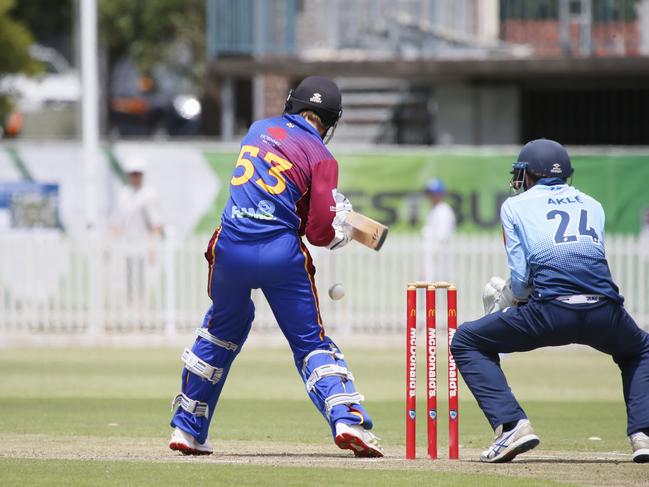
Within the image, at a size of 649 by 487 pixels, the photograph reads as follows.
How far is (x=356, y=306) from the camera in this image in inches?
731

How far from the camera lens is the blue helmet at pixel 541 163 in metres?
8.47

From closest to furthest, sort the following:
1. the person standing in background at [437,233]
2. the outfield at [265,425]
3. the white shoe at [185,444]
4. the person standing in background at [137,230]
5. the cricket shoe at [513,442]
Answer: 1. the outfield at [265,425]
2. the cricket shoe at [513,442]
3. the white shoe at [185,444]
4. the person standing in background at [437,233]
5. the person standing in background at [137,230]

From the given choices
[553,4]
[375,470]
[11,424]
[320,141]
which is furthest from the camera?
[553,4]

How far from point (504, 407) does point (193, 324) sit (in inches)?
417

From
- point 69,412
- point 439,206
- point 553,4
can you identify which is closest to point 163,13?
point 553,4

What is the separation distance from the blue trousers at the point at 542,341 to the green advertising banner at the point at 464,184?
38.6 feet

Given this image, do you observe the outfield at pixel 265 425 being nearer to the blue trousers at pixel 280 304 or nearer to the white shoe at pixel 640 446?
the white shoe at pixel 640 446

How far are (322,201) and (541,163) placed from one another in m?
1.33

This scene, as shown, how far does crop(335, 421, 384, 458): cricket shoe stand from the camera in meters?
8.20

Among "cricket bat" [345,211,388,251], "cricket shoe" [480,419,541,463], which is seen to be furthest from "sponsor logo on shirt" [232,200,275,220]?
"cricket shoe" [480,419,541,463]

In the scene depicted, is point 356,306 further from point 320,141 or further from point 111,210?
point 320,141

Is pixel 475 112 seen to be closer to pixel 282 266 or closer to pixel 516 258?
pixel 516 258

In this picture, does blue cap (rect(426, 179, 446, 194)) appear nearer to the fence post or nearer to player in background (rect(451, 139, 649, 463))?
the fence post

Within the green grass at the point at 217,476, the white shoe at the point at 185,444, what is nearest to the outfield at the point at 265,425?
the green grass at the point at 217,476
